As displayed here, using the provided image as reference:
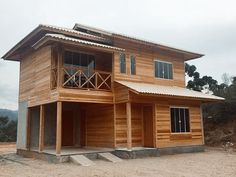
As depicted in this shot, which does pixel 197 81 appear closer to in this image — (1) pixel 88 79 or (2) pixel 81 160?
(1) pixel 88 79

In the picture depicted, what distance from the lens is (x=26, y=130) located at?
640 inches

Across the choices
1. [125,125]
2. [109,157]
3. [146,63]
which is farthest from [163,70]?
[109,157]

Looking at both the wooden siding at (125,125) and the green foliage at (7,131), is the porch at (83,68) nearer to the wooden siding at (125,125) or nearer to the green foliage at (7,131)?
the wooden siding at (125,125)

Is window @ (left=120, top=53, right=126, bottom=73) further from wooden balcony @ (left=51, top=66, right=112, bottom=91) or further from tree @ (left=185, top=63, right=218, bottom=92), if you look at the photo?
tree @ (left=185, top=63, right=218, bottom=92)

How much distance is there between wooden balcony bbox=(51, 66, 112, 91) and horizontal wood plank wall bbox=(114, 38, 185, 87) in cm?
73

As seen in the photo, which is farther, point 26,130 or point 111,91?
point 26,130

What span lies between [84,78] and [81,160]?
4677mm

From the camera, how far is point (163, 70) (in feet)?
56.5

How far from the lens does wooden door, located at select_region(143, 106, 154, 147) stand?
15.0 meters

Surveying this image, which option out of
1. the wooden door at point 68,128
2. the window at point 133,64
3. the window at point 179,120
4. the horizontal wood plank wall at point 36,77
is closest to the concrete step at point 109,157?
the horizontal wood plank wall at point 36,77

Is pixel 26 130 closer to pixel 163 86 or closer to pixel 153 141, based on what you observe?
pixel 153 141

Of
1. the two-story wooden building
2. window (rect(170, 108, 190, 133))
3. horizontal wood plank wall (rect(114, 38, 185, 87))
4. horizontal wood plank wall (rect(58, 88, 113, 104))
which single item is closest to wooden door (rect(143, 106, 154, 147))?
the two-story wooden building

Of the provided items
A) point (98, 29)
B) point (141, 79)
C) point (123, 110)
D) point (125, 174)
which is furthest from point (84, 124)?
point (125, 174)

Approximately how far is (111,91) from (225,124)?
1190 centimetres
